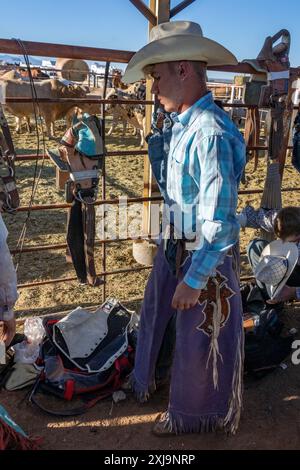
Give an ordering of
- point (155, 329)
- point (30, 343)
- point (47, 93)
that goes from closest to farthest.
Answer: point (155, 329)
point (30, 343)
point (47, 93)

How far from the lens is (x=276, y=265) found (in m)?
2.63

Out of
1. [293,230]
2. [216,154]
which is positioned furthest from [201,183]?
[293,230]

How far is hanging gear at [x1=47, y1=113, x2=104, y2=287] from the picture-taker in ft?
7.29

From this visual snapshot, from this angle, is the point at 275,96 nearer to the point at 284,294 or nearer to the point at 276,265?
the point at 276,265

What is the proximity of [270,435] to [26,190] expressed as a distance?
5.00 m

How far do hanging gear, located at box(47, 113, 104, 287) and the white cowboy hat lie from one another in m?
0.63

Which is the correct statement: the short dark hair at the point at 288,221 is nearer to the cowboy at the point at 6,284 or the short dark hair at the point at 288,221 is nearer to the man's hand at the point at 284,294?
the man's hand at the point at 284,294

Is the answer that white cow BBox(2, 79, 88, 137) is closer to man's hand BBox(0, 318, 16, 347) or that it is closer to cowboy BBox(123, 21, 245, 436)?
cowboy BBox(123, 21, 245, 436)

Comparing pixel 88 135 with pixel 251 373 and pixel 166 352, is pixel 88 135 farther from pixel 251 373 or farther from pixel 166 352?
pixel 251 373

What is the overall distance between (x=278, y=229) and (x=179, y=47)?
4.99 ft

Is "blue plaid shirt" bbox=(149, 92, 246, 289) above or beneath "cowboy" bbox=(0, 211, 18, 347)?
above

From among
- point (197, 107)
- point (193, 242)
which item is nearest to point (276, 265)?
point (193, 242)

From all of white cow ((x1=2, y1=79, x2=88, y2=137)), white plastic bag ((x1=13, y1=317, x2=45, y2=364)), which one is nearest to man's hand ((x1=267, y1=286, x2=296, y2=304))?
white plastic bag ((x1=13, y1=317, x2=45, y2=364))

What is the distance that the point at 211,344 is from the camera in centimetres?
180
